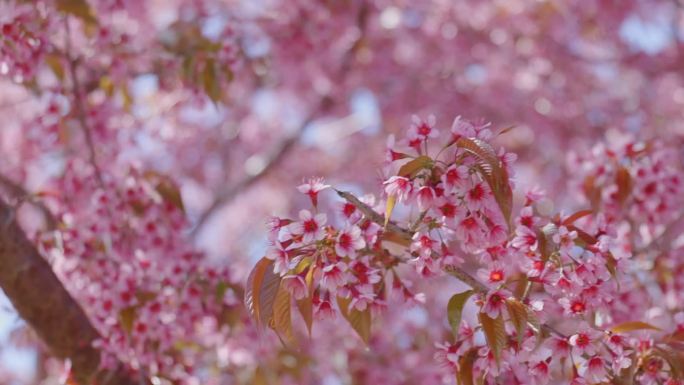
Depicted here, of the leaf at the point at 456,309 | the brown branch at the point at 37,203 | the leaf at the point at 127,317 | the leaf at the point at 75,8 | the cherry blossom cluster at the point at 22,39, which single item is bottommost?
the leaf at the point at 456,309

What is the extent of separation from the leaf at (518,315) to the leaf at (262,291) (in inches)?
20.9

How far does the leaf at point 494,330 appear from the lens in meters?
2.04

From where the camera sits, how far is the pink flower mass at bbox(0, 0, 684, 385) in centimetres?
213

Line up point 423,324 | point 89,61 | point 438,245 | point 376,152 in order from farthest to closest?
point 376,152 < point 423,324 < point 89,61 < point 438,245

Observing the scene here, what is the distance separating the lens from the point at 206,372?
3484 millimetres

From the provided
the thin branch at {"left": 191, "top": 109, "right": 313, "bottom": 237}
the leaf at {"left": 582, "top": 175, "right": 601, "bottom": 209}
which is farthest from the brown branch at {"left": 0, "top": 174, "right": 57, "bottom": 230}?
the leaf at {"left": 582, "top": 175, "right": 601, "bottom": 209}

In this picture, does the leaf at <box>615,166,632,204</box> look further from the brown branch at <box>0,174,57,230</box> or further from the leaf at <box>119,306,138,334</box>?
the brown branch at <box>0,174,57,230</box>

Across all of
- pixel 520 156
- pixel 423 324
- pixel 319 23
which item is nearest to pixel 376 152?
pixel 520 156

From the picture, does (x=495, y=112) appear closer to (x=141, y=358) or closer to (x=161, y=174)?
(x=161, y=174)

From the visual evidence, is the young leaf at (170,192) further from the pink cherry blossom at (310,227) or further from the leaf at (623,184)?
the leaf at (623,184)

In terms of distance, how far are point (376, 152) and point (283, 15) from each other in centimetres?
271

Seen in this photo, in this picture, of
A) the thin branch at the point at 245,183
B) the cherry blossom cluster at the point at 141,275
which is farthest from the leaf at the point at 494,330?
the thin branch at the point at 245,183

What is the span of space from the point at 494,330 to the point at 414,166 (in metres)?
0.41

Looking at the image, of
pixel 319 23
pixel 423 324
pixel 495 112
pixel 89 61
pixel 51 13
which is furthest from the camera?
pixel 495 112
